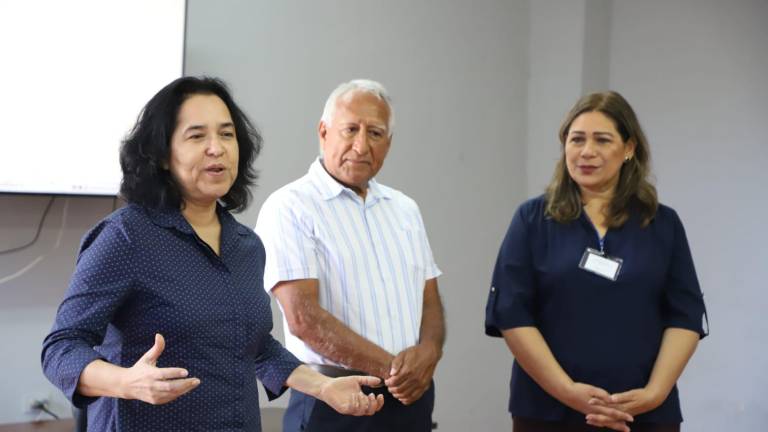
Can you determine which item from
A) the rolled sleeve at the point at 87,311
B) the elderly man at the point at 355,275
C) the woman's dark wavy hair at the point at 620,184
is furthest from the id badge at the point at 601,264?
the rolled sleeve at the point at 87,311

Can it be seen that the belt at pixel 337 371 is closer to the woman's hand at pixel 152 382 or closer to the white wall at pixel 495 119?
the woman's hand at pixel 152 382

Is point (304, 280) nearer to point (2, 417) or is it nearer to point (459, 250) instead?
point (2, 417)

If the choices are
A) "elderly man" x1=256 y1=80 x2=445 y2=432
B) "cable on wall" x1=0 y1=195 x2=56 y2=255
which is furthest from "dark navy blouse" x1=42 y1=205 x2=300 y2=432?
"cable on wall" x1=0 y1=195 x2=56 y2=255

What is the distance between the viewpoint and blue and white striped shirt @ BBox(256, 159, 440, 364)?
7.57ft

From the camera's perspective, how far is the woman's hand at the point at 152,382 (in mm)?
1338

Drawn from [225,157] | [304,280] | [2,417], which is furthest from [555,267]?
[2,417]

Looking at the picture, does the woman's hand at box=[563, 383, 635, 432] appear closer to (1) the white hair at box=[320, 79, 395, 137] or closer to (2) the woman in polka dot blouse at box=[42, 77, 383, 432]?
(2) the woman in polka dot blouse at box=[42, 77, 383, 432]

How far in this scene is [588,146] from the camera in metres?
2.51

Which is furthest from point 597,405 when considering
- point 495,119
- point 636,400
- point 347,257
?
point 495,119

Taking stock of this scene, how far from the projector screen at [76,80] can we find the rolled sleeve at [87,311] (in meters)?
1.12

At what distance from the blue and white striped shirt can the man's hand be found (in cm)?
6

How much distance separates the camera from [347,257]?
237cm

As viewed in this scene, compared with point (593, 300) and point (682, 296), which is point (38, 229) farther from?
point (682, 296)

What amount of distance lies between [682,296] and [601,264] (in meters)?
0.29
